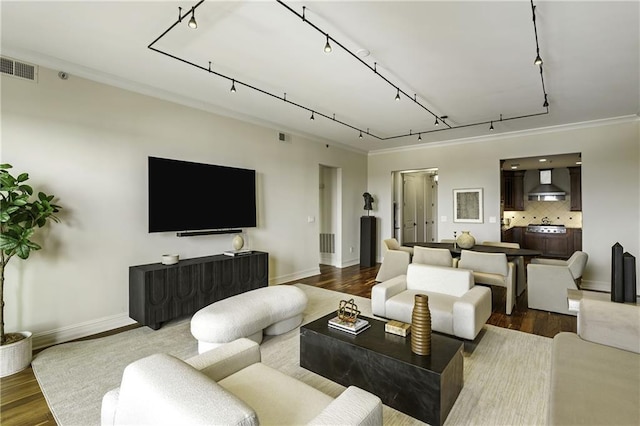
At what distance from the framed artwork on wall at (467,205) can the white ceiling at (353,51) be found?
2.17 metres

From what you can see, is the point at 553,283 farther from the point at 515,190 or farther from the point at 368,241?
the point at 515,190

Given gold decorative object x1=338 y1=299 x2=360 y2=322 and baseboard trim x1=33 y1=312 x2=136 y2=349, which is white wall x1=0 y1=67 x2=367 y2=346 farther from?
gold decorative object x1=338 y1=299 x2=360 y2=322

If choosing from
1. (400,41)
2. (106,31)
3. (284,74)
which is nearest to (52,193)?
(106,31)

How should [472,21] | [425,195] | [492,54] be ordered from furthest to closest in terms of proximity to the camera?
1. [425,195]
2. [492,54]
3. [472,21]

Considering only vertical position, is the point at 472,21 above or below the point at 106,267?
above

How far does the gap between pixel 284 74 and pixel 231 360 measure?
3.02m

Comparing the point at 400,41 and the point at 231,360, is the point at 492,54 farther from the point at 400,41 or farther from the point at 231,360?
the point at 231,360

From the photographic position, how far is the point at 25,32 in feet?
8.90

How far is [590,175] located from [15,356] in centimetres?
809

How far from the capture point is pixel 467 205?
22.0 ft

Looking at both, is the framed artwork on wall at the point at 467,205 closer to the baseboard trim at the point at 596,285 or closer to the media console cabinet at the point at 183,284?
the baseboard trim at the point at 596,285

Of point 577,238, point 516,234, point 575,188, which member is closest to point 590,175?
Answer: point 577,238

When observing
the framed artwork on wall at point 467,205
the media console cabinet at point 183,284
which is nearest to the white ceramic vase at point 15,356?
the media console cabinet at point 183,284

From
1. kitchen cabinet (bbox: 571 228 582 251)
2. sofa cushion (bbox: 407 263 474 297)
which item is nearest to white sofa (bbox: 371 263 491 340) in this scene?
sofa cushion (bbox: 407 263 474 297)
